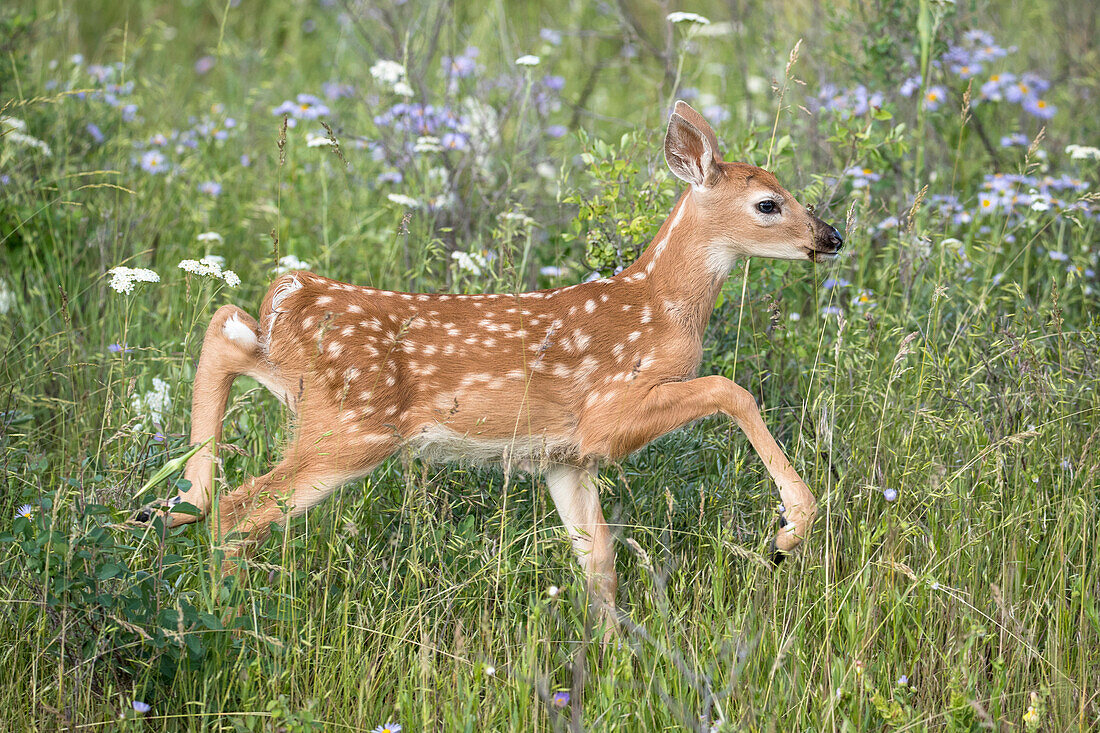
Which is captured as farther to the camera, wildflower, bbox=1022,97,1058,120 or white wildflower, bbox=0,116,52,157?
wildflower, bbox=1022,97,1058,120

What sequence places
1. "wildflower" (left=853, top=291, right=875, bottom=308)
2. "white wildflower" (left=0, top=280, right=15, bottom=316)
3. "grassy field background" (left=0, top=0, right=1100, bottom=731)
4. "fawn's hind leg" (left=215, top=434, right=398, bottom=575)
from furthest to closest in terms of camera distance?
"white wildflower" (left=0, top=280, right=15, bottom=316)
"wildflower" (left=853, top=291, right=875, bottom=308)
"fawn's hind leg" (left=215, top=434, right=398, bottom=575)
"grassy field background" (left=0, top=0, right=1100, bottom=731)

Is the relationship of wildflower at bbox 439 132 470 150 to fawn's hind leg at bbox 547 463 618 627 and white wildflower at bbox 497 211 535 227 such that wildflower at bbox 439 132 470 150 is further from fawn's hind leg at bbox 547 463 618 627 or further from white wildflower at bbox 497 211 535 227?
fawn's hind leg at bbox 547 463 618 627

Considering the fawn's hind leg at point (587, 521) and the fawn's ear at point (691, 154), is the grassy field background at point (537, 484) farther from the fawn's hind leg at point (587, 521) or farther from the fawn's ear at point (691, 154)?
the fawn's ear at point (691, 154)

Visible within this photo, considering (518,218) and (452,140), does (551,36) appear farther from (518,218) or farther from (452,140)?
(518,218)

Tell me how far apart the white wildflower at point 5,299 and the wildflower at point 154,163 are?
3.78 ft

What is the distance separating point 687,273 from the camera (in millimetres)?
3775

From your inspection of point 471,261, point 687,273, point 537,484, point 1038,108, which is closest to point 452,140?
point 471,261

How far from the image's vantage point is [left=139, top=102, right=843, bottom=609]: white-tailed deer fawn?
11.4ft

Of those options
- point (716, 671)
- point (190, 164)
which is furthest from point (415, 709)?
point (190, 164)

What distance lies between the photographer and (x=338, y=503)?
3.58 m

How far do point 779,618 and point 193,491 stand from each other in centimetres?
182

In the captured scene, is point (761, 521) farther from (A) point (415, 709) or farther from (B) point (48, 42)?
(B) point (48, 42)

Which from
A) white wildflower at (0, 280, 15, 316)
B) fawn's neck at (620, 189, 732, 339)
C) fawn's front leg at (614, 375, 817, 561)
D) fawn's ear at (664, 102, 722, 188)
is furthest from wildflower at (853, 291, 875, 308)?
white wildflower at (0, 280, 15, 316)

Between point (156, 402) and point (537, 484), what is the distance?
1.49 m
